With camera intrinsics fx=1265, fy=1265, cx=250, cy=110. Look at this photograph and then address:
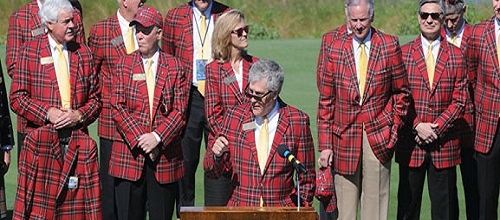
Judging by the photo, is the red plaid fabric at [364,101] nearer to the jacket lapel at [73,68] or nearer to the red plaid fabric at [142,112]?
the red plaid fabric at [142,112]

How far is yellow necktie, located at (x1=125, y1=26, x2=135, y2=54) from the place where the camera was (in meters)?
9.55

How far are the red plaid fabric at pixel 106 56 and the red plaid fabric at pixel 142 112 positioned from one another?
2.13ft

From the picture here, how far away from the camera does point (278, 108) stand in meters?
7.81

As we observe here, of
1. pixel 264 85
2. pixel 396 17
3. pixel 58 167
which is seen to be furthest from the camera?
pixel 396 17

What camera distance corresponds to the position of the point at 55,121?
8.58 meters

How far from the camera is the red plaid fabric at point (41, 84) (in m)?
8.65

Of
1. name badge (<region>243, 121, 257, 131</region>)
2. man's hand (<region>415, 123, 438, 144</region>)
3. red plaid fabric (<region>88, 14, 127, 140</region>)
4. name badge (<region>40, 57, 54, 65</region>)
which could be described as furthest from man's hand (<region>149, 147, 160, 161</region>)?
man's hand (<region>415, 123, 438, 144</region>)

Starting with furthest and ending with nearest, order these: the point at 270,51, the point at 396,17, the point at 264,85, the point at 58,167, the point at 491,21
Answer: the point at 396,17 → the point at 270,51 → the point at 491,21 → the point at 58,167 → the point at 264,85

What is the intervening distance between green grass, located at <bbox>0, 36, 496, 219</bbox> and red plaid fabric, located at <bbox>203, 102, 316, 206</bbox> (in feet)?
9.52

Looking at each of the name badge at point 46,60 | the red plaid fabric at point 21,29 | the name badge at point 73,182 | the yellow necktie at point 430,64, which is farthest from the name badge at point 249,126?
the red plaid fabric at point 21,29

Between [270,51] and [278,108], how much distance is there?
11.2 meters

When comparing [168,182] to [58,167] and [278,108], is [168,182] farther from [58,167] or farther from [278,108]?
[278,108]

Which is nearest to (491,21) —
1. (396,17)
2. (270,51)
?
(270,51)

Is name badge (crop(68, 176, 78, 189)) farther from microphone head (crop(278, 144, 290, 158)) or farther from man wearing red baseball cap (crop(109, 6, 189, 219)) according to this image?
microphone head (crop(278, 144, 290, 158))
